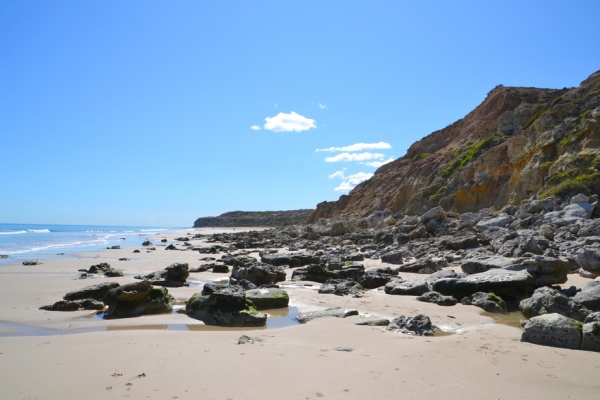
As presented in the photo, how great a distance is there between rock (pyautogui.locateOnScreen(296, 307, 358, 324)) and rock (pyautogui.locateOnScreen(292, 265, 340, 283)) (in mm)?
4729

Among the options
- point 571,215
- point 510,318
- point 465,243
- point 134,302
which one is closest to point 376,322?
point 510,318

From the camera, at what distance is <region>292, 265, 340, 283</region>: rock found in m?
13.4

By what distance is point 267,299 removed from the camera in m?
9.56

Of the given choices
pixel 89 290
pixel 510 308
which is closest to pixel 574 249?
pixel 510 308

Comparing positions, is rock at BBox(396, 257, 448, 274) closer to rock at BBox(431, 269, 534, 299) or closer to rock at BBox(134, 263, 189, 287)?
rock at BBox(431, 269, 534, 299)

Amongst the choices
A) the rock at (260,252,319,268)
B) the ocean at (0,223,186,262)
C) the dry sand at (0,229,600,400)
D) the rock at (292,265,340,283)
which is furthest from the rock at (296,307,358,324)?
the ocean at (0,223,186,262)

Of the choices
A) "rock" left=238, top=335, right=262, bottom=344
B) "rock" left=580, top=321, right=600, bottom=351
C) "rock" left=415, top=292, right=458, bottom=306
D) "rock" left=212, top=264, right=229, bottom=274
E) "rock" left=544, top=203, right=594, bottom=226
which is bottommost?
"rock" left=212, top=264, right=229, bottom=274

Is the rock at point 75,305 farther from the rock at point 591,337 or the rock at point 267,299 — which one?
the rock at point 591,337

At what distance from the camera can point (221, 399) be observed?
159 inches

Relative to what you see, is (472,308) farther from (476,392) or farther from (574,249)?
(574,249)

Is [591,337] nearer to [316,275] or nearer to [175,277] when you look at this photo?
[316,275]

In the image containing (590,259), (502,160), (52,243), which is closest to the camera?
(590,259)

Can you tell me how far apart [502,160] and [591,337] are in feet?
108

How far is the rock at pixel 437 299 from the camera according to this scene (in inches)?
360
